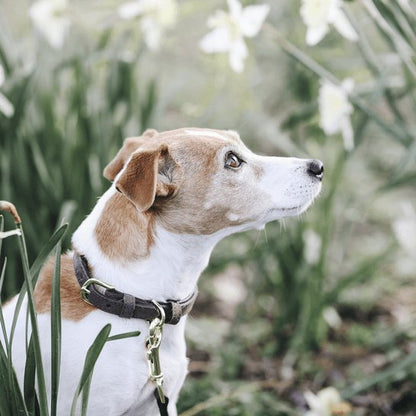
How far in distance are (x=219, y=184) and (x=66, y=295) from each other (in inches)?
23.1

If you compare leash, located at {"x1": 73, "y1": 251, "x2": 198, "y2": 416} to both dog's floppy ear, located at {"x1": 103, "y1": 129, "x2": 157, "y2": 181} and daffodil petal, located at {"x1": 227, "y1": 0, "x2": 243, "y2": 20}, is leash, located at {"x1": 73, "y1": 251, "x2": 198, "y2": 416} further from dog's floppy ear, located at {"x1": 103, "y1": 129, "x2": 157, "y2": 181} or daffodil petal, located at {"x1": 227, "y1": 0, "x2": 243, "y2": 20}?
daffodil petal, located at {"x1": 227, "y1": 0, "x2": 243, "y2": 20}

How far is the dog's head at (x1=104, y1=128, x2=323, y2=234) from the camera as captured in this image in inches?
75.1

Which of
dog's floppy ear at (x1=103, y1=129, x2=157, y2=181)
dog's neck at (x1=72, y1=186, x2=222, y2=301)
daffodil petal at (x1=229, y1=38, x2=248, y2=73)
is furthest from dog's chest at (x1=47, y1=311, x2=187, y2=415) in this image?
daffodil petal at (x1=229, y1=38, x2=248, y2=73)

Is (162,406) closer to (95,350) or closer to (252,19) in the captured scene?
(95,350)

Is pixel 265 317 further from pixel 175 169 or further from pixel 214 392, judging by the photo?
pixel 175 169

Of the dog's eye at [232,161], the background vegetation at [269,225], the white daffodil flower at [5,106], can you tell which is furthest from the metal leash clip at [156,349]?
the white daffodil flower at [5,106]

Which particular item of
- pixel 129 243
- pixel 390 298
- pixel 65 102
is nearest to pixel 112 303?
pixel 129 243

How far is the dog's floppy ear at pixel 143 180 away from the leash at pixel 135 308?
10.7 inches

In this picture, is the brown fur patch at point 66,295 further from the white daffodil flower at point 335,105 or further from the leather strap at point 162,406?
the white daffodil flower at point 335,105

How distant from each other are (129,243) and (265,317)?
6.70 feet

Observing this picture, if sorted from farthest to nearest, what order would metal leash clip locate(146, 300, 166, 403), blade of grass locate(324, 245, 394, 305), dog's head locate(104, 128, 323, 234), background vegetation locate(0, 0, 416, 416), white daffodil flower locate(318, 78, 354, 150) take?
blade of grass locate(324, 245, 394, 305)
background vegetation locate(0, 0, 416, 416)
white daffodil flower locate(318, 78, 354, 150)
dog's head locate(104, 128, 323, 234)
metal leash clip locate(146, 300, 166, 403)

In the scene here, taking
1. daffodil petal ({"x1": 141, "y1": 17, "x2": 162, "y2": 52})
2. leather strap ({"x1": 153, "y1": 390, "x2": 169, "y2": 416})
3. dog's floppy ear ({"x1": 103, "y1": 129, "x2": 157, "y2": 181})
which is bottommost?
leather strap ({"x1": 153, "y1": 390, "x2": 169, "y2": 416})

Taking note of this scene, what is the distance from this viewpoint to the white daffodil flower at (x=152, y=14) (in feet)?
9.58

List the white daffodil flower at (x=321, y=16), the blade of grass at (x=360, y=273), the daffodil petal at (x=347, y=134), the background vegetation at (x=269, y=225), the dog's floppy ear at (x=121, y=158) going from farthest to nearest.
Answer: the blade of grass at (x=360, y=273) < the background vegetation at (x=269, y=225) < the daffodil petal at (x=347, y=134) < the white daffodil flower at (x=321, y=16) < the dog's floppy ear at (x=121, y=158)
